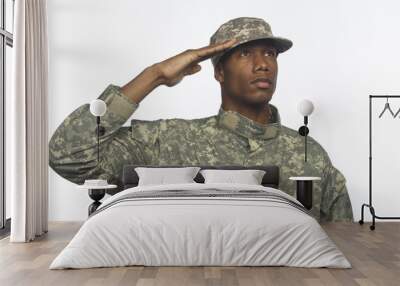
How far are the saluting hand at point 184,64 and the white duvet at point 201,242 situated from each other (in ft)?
10.6

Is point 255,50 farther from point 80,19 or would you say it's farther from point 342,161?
point 80,19

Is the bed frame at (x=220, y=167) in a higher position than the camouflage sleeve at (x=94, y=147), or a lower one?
lower

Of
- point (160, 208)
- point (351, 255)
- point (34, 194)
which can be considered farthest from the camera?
point (34, 194)

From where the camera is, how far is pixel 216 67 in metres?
7.75

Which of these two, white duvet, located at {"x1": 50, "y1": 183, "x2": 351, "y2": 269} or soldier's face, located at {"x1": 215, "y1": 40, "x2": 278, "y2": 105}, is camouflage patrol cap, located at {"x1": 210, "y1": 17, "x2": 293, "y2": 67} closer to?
soldier's face, located at {"x1": 215, "y1": 40, "x2": 278, "y2": 105}

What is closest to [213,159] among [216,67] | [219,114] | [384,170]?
[219,114]

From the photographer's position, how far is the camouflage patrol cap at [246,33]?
304 inches

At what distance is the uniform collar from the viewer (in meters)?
7.68

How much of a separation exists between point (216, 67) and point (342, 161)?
2.11 meters

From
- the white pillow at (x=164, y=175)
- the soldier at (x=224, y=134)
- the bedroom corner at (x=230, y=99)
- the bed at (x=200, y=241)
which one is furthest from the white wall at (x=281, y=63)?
the bed at (x=200, y=241)

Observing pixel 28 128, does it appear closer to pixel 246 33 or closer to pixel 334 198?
pixel 246 33

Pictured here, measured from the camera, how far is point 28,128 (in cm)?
631

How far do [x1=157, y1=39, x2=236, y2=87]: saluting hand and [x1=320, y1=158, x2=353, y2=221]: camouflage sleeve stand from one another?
2.18 meters

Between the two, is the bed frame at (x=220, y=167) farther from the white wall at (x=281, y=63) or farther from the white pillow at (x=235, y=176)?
the white wall at (x=281, y=63)
